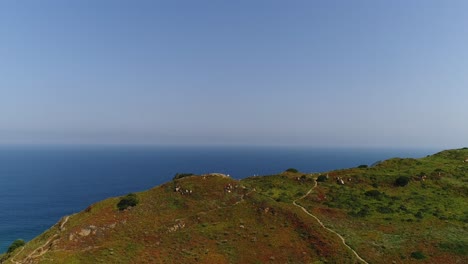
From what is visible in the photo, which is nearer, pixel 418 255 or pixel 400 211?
pixel 418 255

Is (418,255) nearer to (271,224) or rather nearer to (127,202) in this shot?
(271,224)

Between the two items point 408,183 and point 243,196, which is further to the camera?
point 408,183

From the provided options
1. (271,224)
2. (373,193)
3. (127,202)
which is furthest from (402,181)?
(127,202)

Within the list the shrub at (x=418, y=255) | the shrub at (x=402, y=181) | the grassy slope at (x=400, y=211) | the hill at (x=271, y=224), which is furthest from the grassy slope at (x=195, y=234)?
the shrub at (x=402, y=181)

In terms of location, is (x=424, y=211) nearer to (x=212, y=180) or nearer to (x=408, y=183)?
(x=408, y=183)

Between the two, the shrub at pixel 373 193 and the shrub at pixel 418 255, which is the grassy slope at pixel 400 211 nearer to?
the shrub at pixel 418 255

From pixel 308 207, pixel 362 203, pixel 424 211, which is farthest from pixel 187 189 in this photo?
pixel 424 211

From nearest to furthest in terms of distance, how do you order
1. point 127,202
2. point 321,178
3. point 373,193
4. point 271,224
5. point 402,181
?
point 271,224 < point 127,202 < point 373,193 < point 402,181 < point 321,178

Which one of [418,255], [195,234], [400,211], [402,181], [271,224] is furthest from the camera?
[402,181]
